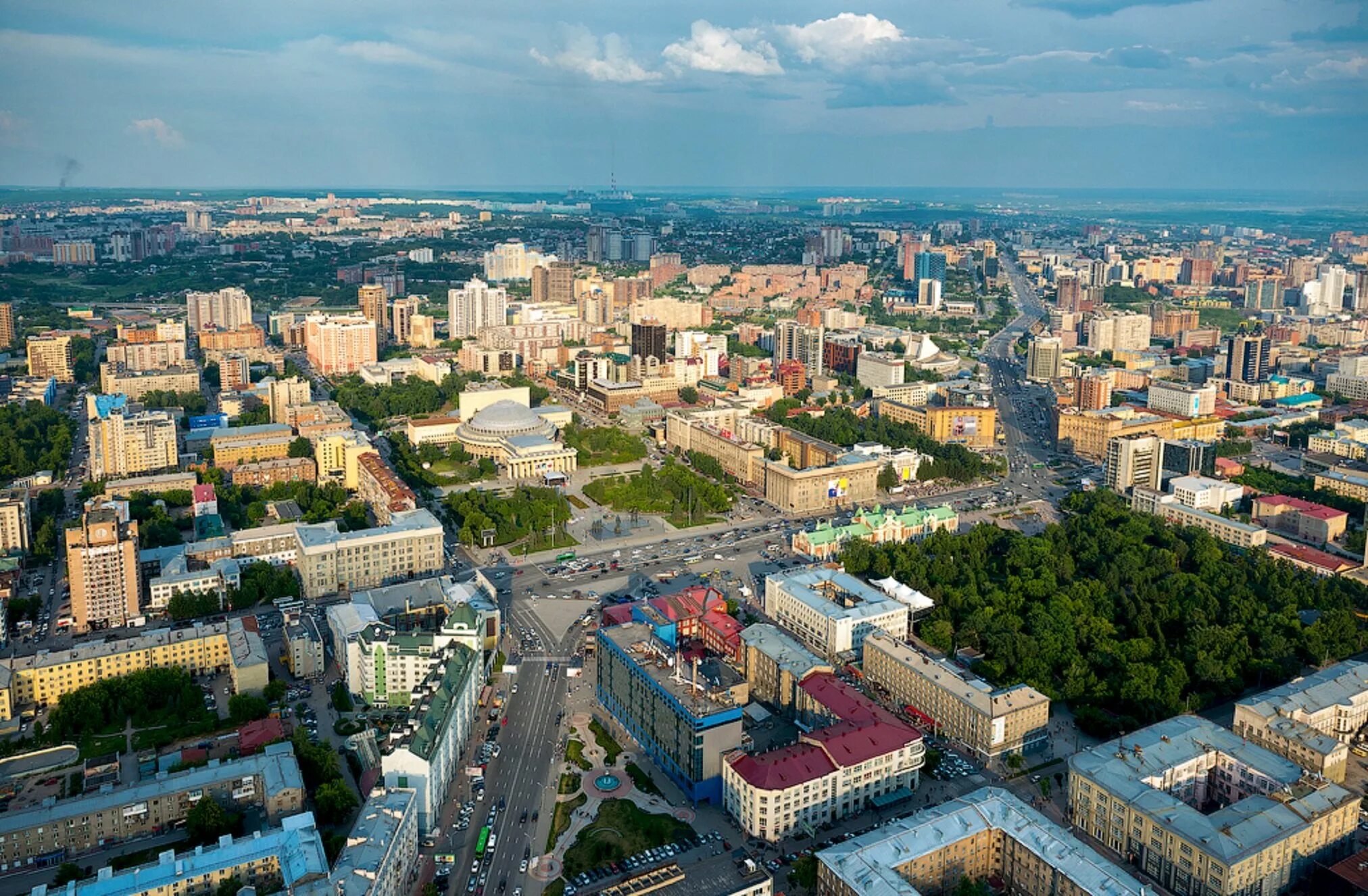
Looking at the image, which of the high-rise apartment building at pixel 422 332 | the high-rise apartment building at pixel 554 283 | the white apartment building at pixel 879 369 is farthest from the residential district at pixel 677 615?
the high-rise apartment building at pixel 554 283

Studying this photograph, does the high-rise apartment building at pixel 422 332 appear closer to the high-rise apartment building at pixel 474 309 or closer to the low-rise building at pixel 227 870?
the high-rise apartment building at pixel 474 309

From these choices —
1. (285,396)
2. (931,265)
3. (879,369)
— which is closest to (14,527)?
(285,396)

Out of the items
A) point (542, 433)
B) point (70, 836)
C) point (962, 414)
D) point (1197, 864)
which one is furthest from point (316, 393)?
point (1197, 864)

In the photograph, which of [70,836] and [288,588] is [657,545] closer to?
[288,588]

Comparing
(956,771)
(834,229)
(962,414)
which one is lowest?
(956,771)

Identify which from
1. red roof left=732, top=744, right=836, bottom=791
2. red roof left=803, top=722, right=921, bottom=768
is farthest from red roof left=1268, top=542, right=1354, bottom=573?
red roof left=732, top=744, right=836, bottom=791

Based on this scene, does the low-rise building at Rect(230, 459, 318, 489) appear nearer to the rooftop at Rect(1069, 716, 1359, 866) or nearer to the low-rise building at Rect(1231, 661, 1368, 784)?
the rooftop at Rect(1069, 716, 1359, 866)
